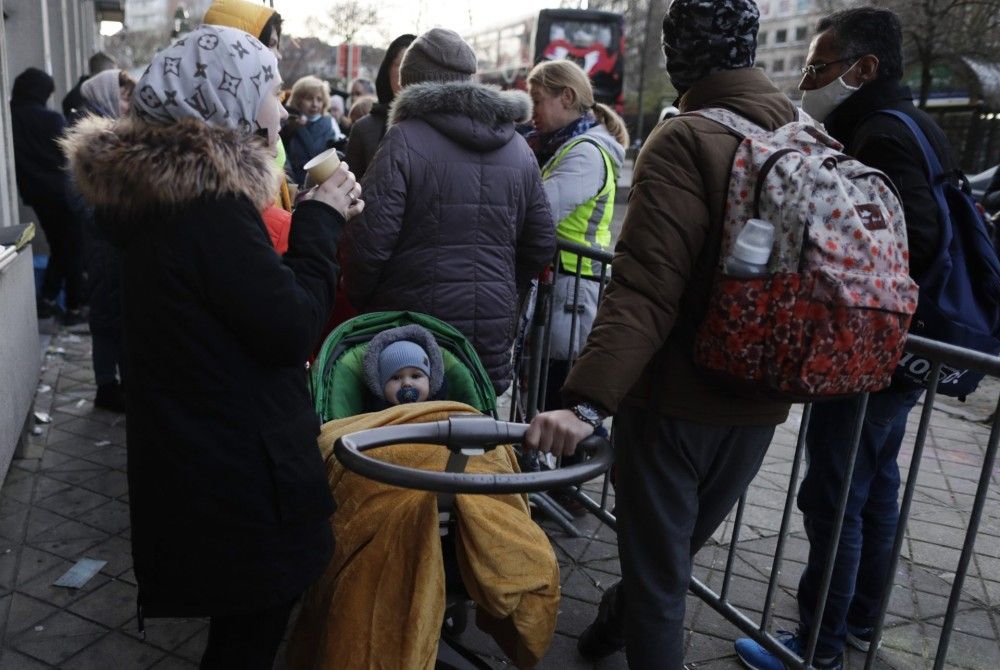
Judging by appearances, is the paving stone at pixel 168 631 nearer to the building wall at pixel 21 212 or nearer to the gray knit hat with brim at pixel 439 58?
the building wall at pixel 21 212

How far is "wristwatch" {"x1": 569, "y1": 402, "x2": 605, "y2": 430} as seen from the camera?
2068mm

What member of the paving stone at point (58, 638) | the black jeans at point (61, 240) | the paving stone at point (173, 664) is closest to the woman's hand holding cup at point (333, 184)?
the paving stone at point (173, 664)

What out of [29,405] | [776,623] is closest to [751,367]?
[776,623]

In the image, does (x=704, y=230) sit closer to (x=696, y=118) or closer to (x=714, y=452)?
(x=696, y=118)

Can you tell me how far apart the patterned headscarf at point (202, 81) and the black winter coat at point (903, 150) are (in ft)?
6.30

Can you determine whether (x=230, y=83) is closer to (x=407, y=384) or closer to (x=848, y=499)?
(x=407, y=384)

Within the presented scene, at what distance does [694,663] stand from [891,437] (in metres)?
1.07

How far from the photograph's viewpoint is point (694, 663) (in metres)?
3.20

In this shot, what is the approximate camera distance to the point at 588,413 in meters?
2.07

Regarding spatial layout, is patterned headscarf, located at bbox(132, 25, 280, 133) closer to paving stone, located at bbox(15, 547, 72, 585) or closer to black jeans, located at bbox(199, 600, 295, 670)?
black jeans, located at bbox(199, 600, 295, 670)

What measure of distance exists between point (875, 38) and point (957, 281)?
88 centimetres

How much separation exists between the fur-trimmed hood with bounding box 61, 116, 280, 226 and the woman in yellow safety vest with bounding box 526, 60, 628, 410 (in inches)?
92.7

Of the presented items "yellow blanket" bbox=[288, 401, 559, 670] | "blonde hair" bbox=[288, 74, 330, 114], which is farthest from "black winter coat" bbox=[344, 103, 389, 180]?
"blonde hair" bbox=[288, 74, 330, 114]

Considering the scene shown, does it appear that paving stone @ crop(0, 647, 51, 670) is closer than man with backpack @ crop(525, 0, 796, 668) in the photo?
No
